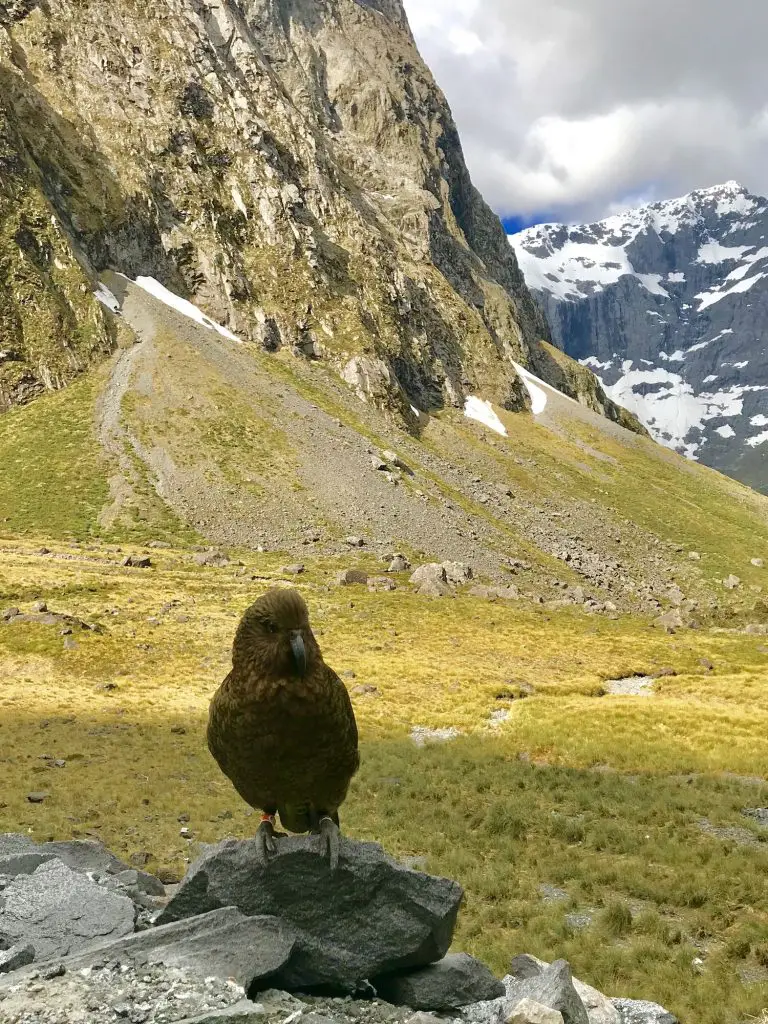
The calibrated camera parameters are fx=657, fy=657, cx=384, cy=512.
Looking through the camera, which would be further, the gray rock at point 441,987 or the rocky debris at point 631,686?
the rocky debris at point 631,686

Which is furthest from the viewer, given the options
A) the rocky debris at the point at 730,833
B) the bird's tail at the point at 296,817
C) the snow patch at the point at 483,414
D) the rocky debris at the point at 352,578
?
the snow patch at the point at 483,414

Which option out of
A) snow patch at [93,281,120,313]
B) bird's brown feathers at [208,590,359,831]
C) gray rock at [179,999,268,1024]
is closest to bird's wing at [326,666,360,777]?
bird's brown feathers at [208,590,359,831]

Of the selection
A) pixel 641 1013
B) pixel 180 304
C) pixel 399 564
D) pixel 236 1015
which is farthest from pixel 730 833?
pixel 180 304

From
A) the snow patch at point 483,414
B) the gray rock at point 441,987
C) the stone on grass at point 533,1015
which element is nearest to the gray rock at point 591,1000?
the gray rock at point 441,987

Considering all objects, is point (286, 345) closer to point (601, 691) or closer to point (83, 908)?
point (601, 691)

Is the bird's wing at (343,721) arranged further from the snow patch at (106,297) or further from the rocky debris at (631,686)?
the snow patch at (106,297)

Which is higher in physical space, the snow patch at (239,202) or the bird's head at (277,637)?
the snow patch at (239,202)

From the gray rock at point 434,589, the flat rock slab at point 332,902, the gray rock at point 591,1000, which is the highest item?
the flat rock slab at point 332,902
